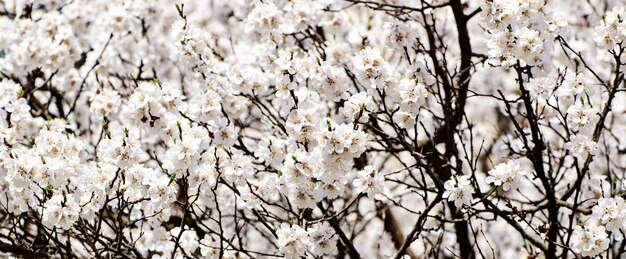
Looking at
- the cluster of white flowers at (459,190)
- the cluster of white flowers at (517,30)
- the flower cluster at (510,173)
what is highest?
the cluster of white flowers at (517,30)

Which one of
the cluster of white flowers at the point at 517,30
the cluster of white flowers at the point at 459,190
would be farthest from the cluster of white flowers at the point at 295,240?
the cluster of white flowers at the point at 517,30

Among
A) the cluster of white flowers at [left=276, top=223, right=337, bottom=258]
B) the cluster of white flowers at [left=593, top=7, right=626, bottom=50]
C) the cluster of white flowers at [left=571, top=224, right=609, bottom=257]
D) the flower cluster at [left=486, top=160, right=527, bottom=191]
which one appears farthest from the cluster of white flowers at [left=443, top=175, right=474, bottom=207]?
the cluster of white flowers at [left=593, top=7, right=626, bottom=50]

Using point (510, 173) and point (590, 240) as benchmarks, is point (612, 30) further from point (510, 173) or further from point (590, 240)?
point (590, 240)

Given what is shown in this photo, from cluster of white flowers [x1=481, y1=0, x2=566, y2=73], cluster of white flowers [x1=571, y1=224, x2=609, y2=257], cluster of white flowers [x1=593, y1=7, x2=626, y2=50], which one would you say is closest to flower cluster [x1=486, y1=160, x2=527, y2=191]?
cluster of white flowers [x1=571, y1=224, x2=609, y2=257]

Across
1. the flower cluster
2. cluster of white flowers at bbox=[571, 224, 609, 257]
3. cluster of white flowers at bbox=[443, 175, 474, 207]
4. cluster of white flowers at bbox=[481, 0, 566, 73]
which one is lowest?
cluster of white flowers at bbox=[571, 224, 609, 257]

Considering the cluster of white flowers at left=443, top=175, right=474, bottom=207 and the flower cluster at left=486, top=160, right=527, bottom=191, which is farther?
the flower cluster at left=486, top=160, right=527, bottom=191

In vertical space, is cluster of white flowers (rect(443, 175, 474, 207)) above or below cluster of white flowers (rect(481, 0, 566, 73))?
below

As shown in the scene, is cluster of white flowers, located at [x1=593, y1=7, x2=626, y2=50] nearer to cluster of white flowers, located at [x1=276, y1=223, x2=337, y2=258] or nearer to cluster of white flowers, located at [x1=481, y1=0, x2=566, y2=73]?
cluster of white flowers, located at [x1=481, y1=0, x2=566, y2=73]

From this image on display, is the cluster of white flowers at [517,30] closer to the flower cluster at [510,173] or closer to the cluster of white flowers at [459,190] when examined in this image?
the flower cluster at [510,173]

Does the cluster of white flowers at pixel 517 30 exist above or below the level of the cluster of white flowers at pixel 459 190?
above

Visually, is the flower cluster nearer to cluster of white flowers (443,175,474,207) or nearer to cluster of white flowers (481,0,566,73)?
cluster of white flowers (443,175,474,207)

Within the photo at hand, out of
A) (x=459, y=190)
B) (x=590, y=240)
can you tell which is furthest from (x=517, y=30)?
(x=590, y=240)

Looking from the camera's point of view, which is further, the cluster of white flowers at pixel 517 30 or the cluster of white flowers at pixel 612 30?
the cluster of white flowers at pixel 612 30

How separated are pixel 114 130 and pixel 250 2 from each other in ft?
8.77
